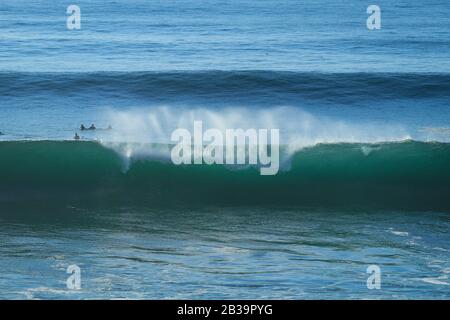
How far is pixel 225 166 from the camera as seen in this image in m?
21.6

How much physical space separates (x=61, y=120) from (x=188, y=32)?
13.4 meters

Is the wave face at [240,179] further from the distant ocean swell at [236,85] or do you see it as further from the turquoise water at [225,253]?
the distant ocean swell at [236,85]

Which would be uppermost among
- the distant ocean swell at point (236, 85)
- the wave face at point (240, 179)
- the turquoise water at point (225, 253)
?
the distant ocean swell at point (236, 85)

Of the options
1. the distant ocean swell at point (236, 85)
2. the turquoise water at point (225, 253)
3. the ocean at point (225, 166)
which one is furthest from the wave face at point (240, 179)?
the distant ocean swell at point (236, 85)

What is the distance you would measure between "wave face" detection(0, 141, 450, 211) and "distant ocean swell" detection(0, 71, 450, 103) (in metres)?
9.46

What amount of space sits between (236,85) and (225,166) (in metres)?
11.7

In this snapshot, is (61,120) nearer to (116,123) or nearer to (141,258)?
(116,123)

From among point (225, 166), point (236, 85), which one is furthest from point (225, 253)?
point (236, 85)

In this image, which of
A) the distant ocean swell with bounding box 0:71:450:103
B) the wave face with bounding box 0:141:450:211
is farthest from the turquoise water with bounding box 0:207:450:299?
the distant ocean swell with bounding box 0:71:450:103

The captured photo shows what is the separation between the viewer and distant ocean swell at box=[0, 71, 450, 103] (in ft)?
105

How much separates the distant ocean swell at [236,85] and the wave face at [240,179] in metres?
9.46

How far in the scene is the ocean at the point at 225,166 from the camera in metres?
14.8
